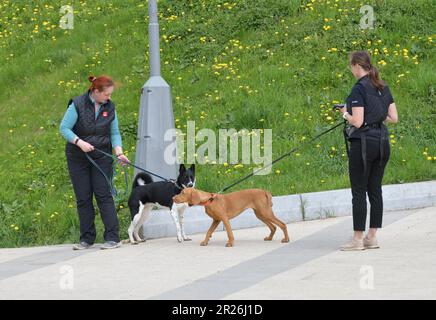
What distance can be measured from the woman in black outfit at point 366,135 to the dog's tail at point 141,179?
7.88 feet

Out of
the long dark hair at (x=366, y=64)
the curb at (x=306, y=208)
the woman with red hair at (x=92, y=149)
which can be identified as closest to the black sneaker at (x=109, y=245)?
the woman with red hair at (x=92, y=149)

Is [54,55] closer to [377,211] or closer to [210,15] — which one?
[210,15]

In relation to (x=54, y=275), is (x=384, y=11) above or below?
above

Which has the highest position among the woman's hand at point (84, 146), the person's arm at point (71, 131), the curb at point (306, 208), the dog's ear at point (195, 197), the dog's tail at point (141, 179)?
the person's arm at point (71, 131)

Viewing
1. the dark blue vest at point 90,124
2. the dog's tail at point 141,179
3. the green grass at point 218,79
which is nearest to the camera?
the dark blue vest at point 90,124

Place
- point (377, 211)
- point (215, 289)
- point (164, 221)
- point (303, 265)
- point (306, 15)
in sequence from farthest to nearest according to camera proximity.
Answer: point (306, 15) < point (164, 221) < point (377, 211) < point (303, 265) < point (215, 289)

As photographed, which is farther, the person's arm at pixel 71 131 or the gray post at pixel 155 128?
the gray post at pixel 155 128

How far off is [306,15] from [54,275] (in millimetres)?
8935

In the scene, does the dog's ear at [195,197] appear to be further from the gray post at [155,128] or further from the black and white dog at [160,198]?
the gray post at [155,128]

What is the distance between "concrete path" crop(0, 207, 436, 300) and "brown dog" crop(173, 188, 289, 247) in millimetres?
254

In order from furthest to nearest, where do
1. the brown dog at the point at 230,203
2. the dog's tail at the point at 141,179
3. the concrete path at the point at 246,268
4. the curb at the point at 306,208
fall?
1. the curb at the point at 306,208
2. the dog's tail at the point at 141,179
3. the brown dog at the point at 230,203
4. the concrete path at the point at 246,268

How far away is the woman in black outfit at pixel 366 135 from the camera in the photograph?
827 cm

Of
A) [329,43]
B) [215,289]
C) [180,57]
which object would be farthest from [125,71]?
[215,289]

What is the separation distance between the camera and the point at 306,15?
51.5 feet
